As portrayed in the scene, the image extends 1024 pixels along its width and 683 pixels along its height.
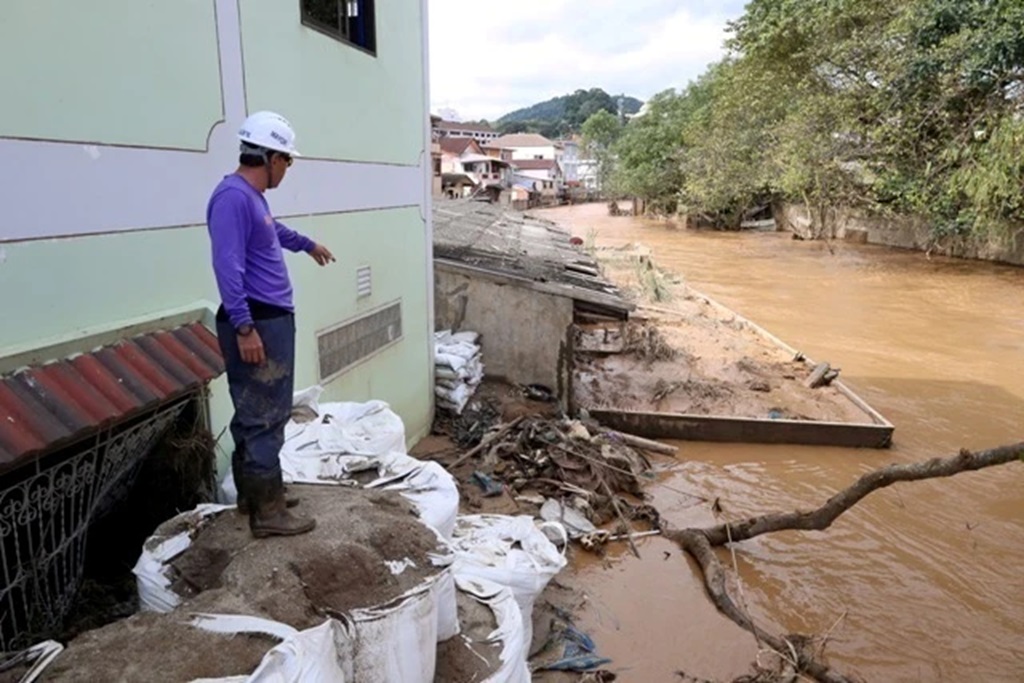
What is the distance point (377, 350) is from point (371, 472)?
8.25 feet

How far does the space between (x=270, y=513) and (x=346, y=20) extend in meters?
4.18

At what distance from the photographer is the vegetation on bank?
15562 millimetres

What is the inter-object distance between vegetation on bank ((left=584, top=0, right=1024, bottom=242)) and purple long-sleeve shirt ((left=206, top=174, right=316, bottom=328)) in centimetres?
1792

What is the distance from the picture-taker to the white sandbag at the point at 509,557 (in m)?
3.67

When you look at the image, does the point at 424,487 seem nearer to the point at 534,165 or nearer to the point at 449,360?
the point at 449,360

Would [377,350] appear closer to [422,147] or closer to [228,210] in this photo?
[422,147]

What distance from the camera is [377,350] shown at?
5898 millimetres

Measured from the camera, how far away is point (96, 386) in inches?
101

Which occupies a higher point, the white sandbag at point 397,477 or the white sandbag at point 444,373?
the white sandbag at point 397,477

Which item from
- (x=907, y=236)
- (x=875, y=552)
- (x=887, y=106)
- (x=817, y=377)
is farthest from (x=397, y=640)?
(x=907, y=236)

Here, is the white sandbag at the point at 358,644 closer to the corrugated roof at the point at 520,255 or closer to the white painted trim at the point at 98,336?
the white painted trim at the point at 98,336

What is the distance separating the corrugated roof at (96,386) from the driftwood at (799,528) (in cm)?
436

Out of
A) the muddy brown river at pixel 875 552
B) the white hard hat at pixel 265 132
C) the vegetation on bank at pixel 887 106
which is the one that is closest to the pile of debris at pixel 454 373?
the muddy brown river at pixel 875 552

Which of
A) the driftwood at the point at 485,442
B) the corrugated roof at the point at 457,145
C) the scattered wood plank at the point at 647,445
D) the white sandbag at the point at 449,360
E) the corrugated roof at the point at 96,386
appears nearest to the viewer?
the corrugated roof at the point at 96,386
